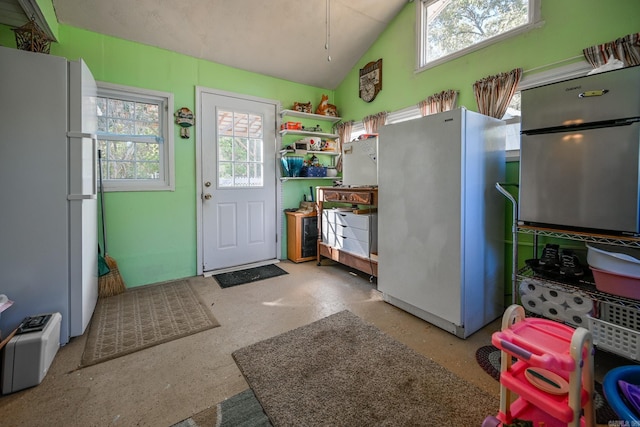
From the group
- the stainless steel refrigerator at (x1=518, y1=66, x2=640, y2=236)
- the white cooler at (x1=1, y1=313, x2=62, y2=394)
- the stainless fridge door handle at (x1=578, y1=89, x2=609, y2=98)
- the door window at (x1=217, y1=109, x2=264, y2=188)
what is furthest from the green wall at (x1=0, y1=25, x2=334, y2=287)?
the stainless fridge door handle at (x1=578, y1=89, x2=609, y2=98)

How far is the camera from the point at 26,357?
151 centimetres

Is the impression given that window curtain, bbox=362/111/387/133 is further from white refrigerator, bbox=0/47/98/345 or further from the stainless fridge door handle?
white refrigerator, bbox=0/47/98/345

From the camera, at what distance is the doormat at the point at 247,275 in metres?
3.16

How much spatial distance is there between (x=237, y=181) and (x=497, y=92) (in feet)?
9.59

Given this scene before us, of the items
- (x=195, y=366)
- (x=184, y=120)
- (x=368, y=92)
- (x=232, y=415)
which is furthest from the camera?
(x=368, y=92)

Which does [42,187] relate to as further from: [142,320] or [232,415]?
[232,415]

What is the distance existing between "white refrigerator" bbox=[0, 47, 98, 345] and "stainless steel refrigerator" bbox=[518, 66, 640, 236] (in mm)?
2990

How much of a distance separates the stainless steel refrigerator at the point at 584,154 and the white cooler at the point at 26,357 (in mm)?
3032

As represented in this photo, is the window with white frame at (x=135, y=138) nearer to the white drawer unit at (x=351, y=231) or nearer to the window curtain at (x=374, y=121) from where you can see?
the white drawer unit at (x=351, y=231)

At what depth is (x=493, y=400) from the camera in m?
1.42

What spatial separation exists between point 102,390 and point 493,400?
2.08m

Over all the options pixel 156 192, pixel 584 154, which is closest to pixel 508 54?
pixel 584 154

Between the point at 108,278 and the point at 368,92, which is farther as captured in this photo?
the point at 368,92

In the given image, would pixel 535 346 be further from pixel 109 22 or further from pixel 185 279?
pixel 109 22
